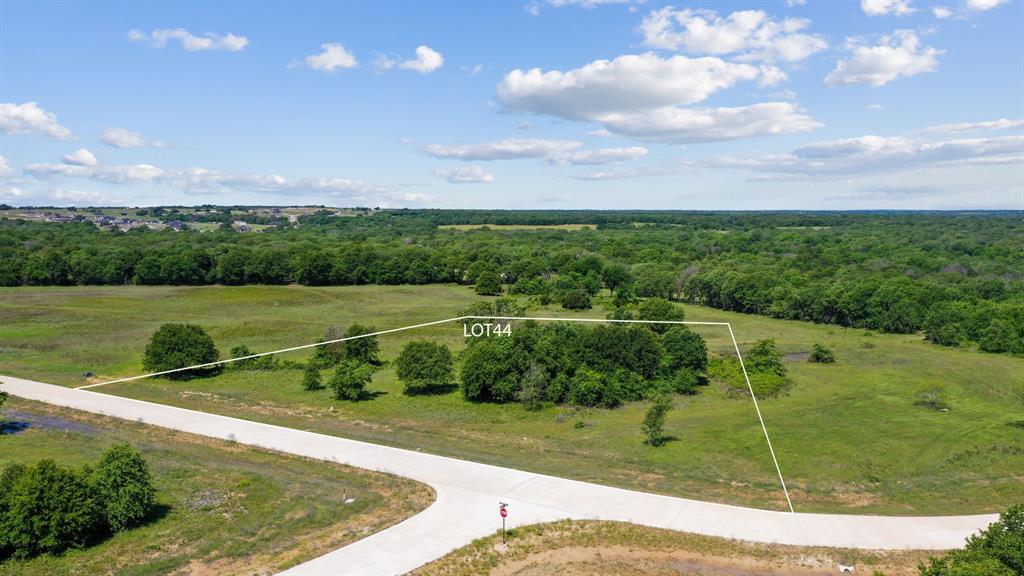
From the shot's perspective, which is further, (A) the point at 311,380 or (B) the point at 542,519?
(A) the point at 311,380

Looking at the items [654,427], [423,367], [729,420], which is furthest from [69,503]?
[729,420]

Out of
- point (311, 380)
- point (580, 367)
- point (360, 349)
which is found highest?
point (580, 367)

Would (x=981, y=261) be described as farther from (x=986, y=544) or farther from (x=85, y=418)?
(x=85, y=418)

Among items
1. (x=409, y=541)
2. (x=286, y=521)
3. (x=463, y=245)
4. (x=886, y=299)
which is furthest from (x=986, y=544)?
(x=463, y=245)

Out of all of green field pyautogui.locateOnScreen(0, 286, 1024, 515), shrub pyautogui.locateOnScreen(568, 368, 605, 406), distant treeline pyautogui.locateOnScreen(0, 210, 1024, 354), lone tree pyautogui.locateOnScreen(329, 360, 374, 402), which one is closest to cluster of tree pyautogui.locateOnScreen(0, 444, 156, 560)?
green field pyautogui.locateOnScreen(0, 286, 1024, 515)

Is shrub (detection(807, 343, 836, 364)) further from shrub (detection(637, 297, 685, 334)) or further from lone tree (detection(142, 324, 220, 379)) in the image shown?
lone tree (detection(142, 324, 220, 379))

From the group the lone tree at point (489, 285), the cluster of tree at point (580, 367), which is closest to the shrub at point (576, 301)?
the lone tree at point (489, 285)

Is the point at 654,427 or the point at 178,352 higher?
the point at 178,352

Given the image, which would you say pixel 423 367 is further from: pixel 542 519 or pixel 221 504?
pixel 542 519
